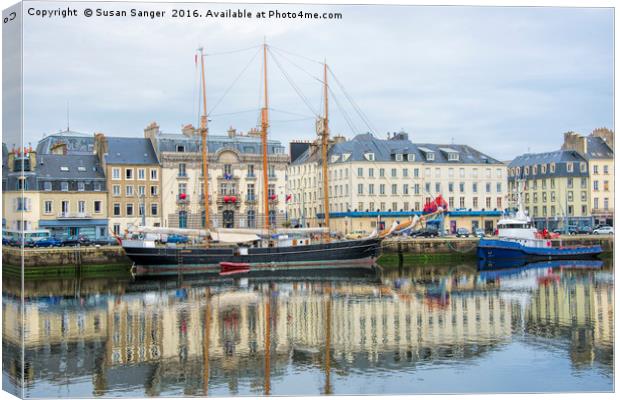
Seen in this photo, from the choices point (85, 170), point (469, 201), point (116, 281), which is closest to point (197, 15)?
point (116, 281)

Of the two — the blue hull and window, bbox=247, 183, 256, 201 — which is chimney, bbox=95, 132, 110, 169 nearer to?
window, bbox=247, 183, 256, 201

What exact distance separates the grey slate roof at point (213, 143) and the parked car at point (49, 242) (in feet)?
45.0

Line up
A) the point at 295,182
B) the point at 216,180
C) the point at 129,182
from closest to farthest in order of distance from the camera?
the point at 129,182, the point at 216,180, the point at 295,182

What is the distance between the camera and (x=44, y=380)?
56.3ft

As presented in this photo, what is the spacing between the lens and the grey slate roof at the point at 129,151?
59.0m

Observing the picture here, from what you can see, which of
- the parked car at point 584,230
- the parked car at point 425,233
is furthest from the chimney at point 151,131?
the parked car at point 584,230

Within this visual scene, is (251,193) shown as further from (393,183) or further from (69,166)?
(393,183)

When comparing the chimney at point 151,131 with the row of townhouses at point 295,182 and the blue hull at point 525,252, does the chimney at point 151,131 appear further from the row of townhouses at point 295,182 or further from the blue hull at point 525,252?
the blue hull at point 525,252

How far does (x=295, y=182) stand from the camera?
231 ft

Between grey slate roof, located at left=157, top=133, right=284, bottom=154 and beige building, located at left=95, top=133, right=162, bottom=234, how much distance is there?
1.30 meters

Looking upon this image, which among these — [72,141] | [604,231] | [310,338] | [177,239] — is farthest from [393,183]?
[310,338]

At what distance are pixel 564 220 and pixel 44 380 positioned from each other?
59900 mm

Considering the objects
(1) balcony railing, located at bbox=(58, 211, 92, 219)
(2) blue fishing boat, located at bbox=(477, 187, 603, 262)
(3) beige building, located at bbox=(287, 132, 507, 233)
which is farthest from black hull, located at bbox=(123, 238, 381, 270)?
(3) beige building, located at bbox=(287, 132, 507, 233)

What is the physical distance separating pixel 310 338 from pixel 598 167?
2176 inches
